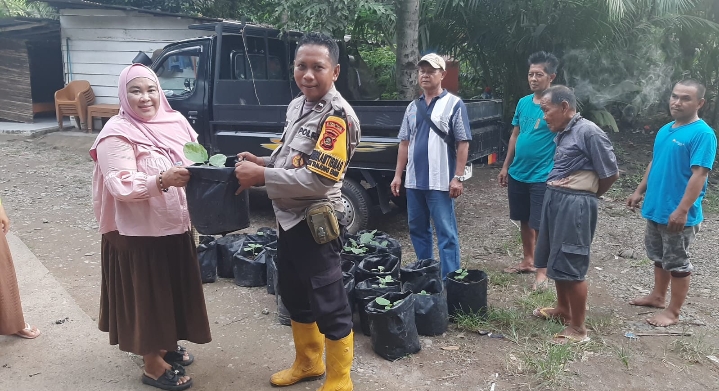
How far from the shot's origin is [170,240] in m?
2.86

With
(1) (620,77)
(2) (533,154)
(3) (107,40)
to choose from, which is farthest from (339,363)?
(3) (107,40)

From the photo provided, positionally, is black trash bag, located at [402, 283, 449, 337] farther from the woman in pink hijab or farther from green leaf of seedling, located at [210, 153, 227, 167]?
green leaf of seedling, located at [210, 153, 227, 167]

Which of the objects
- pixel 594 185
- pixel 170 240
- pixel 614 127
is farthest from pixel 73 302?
pixel 614 127

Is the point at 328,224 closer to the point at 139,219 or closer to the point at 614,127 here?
the point at 139,219

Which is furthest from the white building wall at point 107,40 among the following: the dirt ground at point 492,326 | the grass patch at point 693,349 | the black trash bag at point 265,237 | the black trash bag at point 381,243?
the grass patch at point 693,349

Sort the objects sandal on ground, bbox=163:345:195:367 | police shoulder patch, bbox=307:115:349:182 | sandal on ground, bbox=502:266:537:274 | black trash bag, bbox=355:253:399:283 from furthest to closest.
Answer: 1. sandal on ground, bbox=502:266:537:274
2. black trash bag, bbox=355:253:399:283
3. sandal on ground, bbox=163:345:195:367
4. police shoulder patch, bbox=307:115:349:182

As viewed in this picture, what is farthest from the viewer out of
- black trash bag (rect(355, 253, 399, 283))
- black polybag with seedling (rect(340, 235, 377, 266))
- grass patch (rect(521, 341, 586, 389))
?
black polybag with seedling (rect(340, 235, 377, 266))

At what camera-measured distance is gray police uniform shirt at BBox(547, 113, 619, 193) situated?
3270 millimetres

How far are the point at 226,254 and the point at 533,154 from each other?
8.59 feet

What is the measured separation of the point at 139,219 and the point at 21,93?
13.5m

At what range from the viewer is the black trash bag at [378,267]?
154 inches

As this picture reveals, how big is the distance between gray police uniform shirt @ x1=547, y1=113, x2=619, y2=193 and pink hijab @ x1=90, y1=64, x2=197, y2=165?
2.19 meters

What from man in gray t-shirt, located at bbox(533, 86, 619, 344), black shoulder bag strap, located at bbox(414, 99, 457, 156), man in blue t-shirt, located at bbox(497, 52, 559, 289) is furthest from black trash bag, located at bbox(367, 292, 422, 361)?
man in blue t-shirt, located at bbox(497, 52, 559, 289)

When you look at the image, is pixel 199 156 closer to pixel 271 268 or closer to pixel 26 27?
pixel 271 268
